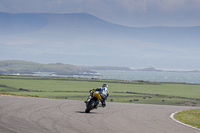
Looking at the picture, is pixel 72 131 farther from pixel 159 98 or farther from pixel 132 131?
pixel 159 98

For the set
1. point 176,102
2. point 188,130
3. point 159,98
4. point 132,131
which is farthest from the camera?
point 159,98

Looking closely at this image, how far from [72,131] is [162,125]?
5.17 metres

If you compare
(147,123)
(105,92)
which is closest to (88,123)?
(147,123)

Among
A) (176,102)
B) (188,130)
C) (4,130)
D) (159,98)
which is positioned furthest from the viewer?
(159,98)

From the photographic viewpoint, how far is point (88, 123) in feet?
54.7

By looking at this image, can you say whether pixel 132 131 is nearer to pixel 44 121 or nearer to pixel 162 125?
pixel 162 125

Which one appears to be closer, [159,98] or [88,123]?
[88,123]

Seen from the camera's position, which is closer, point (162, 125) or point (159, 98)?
point (162, 125)

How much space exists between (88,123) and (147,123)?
3.02 m

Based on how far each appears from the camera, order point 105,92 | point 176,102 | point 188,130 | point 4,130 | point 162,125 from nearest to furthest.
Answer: point 4,130, point 188,130, point 162,125, point 105,92, point 176,102

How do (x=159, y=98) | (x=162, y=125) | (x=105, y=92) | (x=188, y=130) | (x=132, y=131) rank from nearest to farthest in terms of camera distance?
(x=132, y=131) < (x=188, y=130) < (x=162, y=125) < (x=105, y=92) < (x=159, y=98)

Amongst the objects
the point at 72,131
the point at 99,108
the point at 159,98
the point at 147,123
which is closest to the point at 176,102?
the point at 159,98

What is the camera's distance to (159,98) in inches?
3201

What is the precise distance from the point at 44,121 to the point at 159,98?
66881 millimetres
